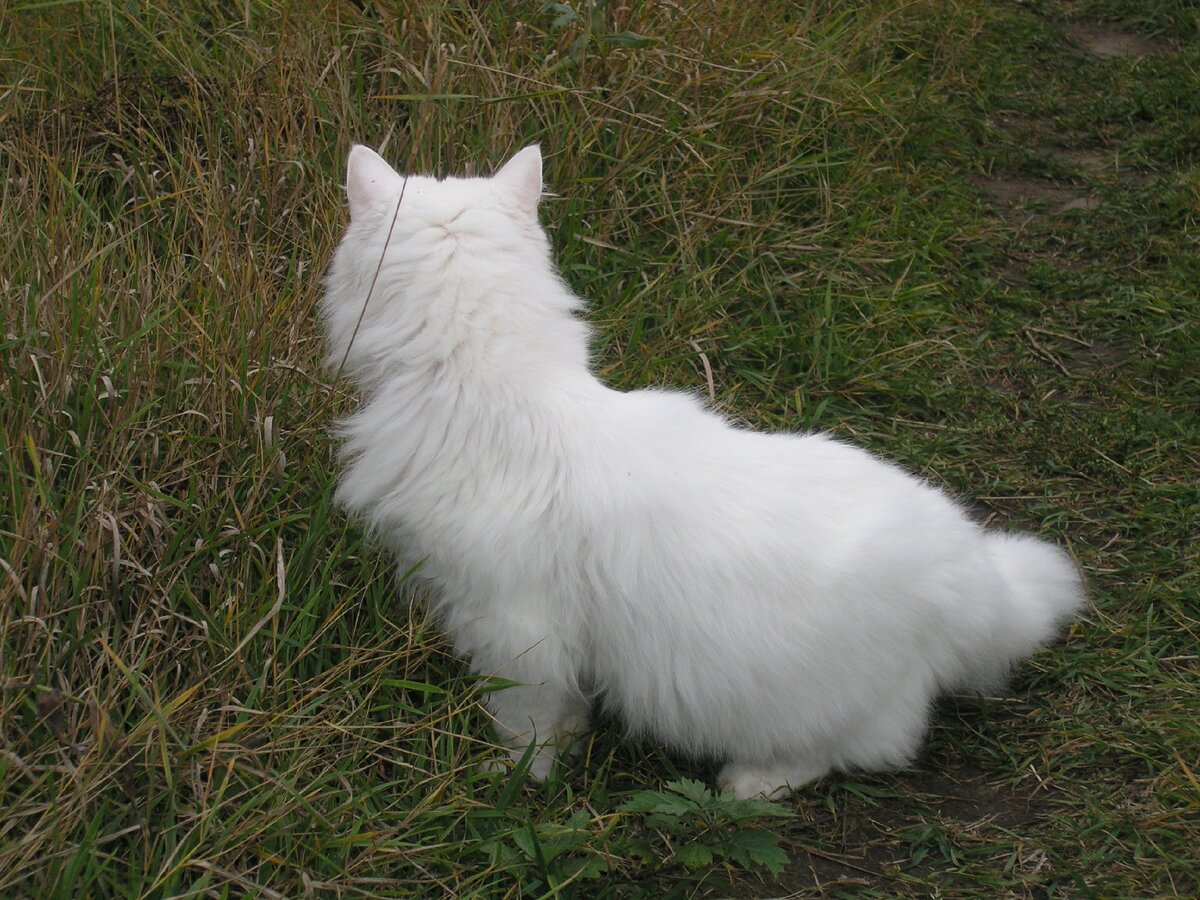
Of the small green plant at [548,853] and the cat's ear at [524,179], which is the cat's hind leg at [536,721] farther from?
the cat's ear at [524,179]

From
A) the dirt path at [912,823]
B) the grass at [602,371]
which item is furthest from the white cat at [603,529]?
the grass at [602,371]

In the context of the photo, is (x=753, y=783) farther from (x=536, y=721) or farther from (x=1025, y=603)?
(x=1025, y=603)

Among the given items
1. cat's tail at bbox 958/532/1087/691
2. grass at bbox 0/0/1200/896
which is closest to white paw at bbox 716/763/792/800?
grass at bbox 0/0/1200/896

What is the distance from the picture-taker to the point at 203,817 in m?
2.33

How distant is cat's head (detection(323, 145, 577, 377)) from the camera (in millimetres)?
2814

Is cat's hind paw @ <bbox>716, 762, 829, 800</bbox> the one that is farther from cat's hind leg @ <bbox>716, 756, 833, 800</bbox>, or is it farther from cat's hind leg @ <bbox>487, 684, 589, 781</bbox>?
cat's hind leg @ <bbox>487, 684, 589, 781</bbox>

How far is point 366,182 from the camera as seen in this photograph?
2926 millimetres

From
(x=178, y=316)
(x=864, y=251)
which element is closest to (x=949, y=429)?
(x=864, y=251)

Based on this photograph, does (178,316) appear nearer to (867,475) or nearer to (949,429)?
(867,475)

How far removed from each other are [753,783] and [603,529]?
2.70ft

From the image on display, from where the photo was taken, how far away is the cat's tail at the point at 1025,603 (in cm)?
315

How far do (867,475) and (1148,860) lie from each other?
3.67ft

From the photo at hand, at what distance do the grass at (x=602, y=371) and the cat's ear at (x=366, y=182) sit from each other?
1.87ft

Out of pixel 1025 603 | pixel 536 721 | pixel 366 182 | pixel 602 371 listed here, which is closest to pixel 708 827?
pixel 536 721
